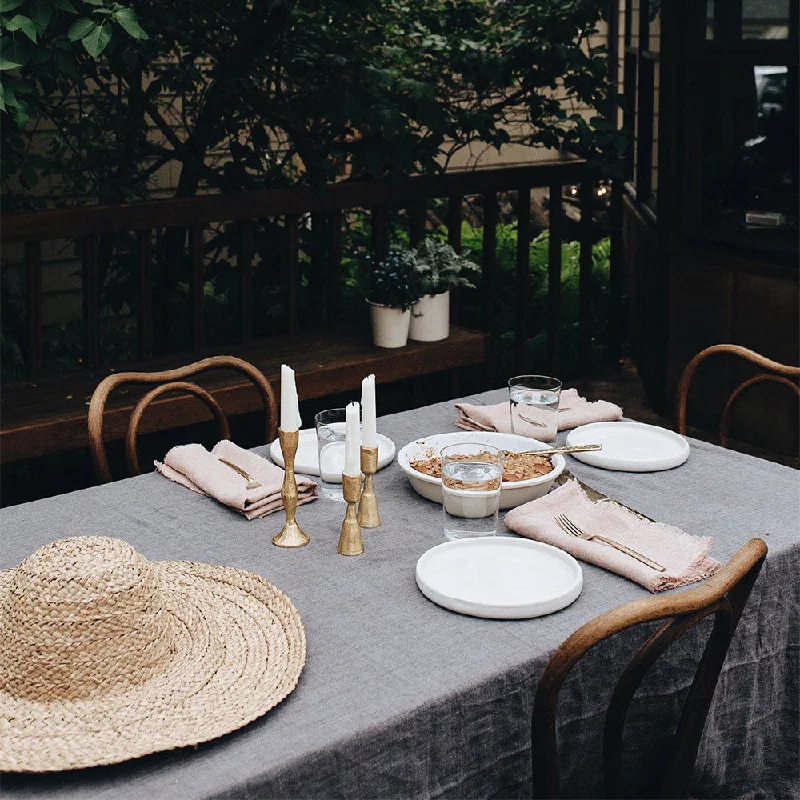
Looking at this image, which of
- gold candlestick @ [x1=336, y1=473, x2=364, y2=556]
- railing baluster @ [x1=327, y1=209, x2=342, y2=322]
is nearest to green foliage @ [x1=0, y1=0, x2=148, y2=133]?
railing baluster @ [x1=327, y1=209, x2=342, y2=322]

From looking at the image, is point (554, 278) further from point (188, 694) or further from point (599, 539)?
point (188, 694)

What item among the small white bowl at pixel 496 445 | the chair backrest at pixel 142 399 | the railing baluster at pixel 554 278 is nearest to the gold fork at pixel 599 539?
the small white bowl at pixel 496 445

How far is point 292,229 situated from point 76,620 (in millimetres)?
3354

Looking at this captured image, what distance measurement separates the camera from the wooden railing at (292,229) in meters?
4.07

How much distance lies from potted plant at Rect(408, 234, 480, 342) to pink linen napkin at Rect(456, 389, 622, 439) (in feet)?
6.66

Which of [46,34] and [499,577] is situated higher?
[46,34]

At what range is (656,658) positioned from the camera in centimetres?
159

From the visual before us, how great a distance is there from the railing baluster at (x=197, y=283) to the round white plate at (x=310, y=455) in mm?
2059

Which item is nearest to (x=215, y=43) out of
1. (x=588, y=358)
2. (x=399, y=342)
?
(x=399, y=342)

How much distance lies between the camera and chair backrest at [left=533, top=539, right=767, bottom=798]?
151 cm

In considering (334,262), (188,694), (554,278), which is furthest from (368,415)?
(554,278)

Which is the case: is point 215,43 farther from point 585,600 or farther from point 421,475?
point 585,600

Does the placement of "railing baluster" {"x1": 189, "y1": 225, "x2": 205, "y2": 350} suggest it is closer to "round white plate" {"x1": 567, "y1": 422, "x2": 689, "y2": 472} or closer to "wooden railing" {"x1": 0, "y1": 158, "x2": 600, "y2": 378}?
"wooden railing" {"x1": 0, "y1": 158, "x2": 600, "y2": 378}

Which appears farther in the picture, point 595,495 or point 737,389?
point 737,389
